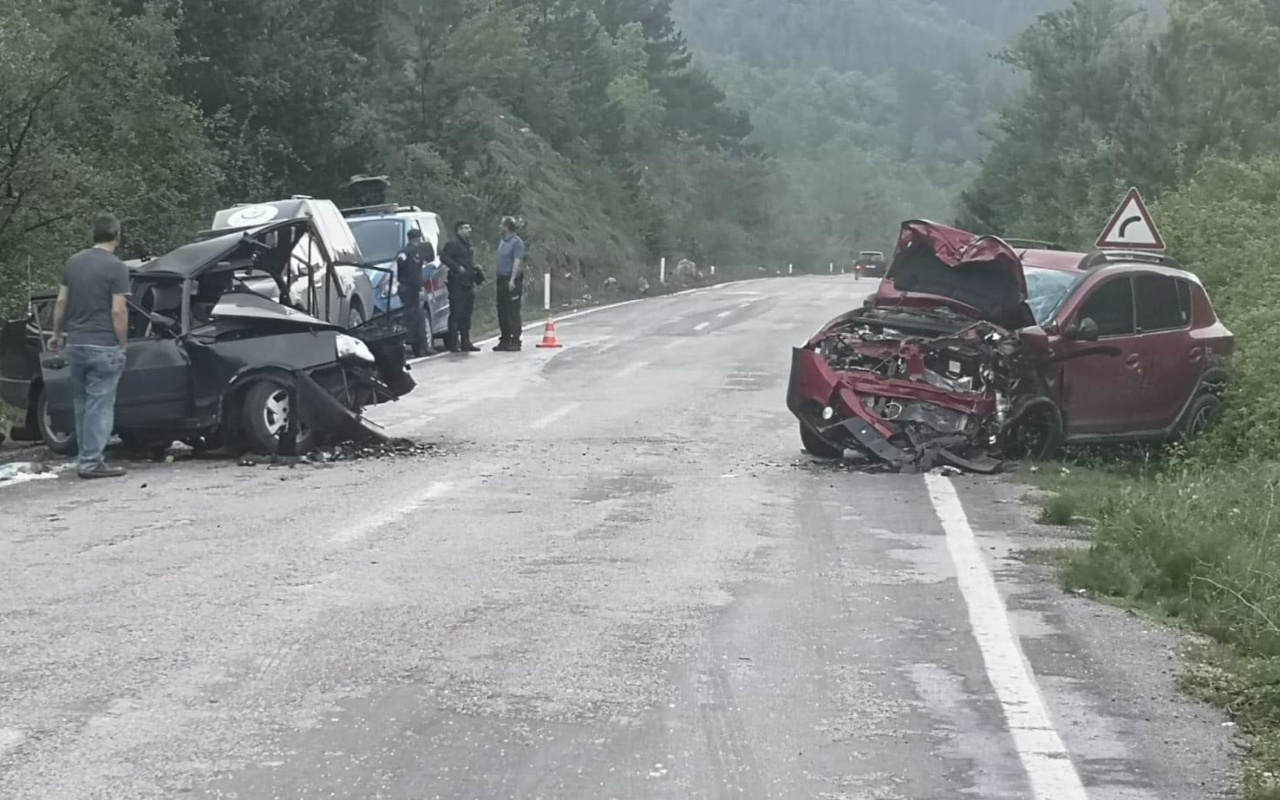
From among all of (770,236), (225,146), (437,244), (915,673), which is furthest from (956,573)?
(770,236)

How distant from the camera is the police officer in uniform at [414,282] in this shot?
2383cm

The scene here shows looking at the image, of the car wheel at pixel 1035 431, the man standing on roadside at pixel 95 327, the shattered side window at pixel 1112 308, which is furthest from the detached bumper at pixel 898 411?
the man standing on roadside at pixel 95 327

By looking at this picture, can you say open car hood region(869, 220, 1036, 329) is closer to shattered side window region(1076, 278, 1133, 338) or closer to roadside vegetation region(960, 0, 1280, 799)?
shattered side window region(1076, 278, 1133, 338)

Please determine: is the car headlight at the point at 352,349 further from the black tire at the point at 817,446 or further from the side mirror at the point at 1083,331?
the side mirror at the point at 1083,331

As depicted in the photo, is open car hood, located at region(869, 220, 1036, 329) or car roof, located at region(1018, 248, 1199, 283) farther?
car roof, located at region(1018, 248, 1199, 283)

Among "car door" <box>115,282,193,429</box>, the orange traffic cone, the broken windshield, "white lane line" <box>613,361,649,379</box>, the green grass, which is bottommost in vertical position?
"white lane line" <box>613,361,649,379</box>

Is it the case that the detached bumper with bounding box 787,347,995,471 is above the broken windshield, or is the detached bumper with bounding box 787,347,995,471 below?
below

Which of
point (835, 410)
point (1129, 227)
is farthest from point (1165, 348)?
point (1129, 227)

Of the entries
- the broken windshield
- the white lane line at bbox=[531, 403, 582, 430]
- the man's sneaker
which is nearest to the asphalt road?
the man's sneaker

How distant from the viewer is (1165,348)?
1424cm

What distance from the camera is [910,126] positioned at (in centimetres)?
18550

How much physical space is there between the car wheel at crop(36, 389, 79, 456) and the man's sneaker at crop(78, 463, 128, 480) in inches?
45.9

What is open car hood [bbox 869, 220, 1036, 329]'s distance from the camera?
13.4 metres

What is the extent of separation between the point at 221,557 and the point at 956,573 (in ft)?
12.6
